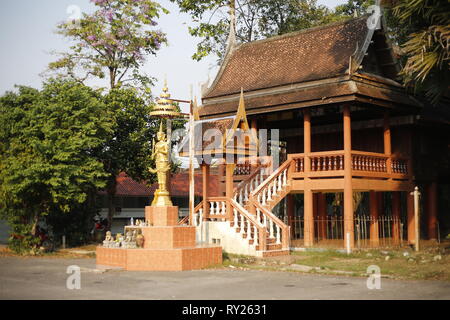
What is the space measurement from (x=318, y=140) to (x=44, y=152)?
11169 millimetres

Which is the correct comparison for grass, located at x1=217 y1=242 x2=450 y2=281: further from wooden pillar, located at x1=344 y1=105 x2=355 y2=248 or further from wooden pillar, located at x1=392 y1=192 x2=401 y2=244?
wooden pillar, located at x1=392 y1=192 x2=401 y2=244

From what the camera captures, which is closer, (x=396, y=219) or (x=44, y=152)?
(x=44, y=152)

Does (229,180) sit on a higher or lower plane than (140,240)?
higher

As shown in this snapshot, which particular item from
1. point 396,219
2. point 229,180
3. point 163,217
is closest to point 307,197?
point 229,180

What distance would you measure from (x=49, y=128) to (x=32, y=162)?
141 centimetres

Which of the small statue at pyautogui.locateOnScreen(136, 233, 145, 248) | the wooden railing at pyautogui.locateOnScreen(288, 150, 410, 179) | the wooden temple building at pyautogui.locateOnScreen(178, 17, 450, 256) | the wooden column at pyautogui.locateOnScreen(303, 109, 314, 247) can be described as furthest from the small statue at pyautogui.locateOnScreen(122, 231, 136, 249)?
the wooden railing at pyautogui.locateOnScreen(288, 150, 410, 179)

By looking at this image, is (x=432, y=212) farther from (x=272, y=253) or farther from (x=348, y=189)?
(x=272, y=253)

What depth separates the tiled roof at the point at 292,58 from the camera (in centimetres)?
2264

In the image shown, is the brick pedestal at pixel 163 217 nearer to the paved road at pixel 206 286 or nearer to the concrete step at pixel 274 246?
the paved road at pixel 206 286

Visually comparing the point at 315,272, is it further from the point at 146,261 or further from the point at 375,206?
the point at 375,206

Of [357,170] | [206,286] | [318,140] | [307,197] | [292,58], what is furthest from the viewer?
[318,140]

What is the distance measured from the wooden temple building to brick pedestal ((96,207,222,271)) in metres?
2.01

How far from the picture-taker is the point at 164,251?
53.6 ft

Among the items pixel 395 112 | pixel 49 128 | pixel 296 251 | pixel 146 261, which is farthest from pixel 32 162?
pixel 395 112
